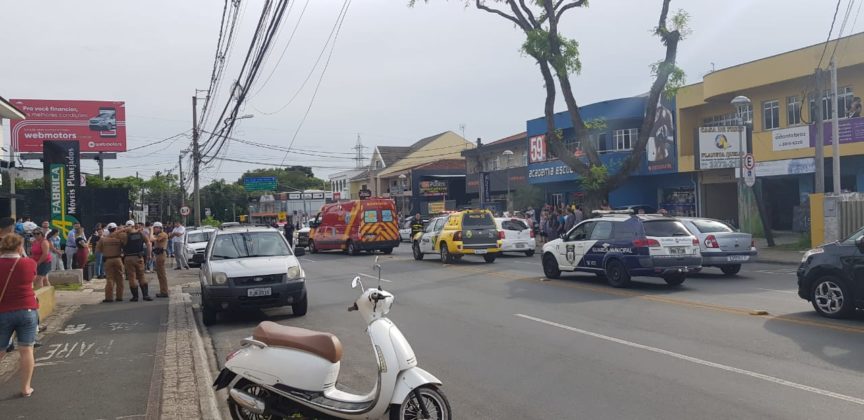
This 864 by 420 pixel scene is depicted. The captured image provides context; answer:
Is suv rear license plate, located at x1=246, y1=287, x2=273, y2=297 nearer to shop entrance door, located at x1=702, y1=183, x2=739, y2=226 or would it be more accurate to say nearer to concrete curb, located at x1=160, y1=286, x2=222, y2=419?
concrete curb, located at x1=160, y1=286, x2=222, y2=419

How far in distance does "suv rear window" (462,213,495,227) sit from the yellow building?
332 inches

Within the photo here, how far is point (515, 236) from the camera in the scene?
2595 centimetres

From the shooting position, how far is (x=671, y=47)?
24.4 metres

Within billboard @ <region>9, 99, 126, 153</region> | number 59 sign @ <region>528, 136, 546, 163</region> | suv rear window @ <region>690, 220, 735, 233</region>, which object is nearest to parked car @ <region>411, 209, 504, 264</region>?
suv rear window @ <region>690, 220, 735, 233</region>

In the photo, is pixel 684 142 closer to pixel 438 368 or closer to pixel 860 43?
pixel 860 43

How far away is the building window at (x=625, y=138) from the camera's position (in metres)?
38.1

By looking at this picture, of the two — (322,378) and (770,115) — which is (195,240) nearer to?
(770,115)

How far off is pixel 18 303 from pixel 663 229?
12138 millimetres

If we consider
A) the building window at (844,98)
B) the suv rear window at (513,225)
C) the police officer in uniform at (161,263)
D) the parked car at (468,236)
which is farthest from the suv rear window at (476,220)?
the building window at (844,98)

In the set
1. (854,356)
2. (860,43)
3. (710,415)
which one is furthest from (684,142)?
(710,415)

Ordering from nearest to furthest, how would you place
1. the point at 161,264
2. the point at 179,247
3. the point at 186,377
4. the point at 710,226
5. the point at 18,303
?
the point at 18,303 → the point at 186,377 → the point at 161,264 → the point at 710,226 → the point at 179,247

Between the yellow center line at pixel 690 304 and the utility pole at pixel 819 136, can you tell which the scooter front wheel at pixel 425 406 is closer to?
the yellow center line at pixel 690 304

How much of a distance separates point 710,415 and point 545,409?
4.66 feet

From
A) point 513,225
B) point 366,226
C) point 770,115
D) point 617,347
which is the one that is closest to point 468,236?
point 513,225
